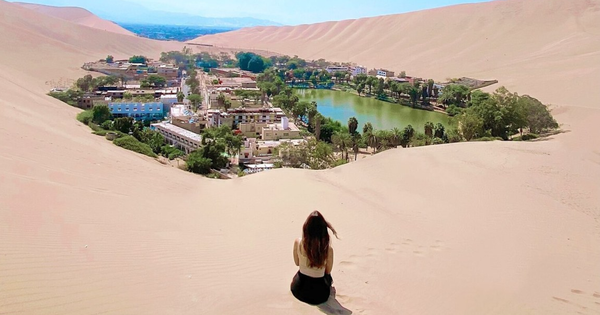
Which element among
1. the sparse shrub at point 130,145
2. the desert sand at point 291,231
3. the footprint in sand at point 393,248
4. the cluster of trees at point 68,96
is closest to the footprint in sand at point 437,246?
the desert sand at point 291,231

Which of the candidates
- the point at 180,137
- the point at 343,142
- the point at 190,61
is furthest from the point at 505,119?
the point at 190,61

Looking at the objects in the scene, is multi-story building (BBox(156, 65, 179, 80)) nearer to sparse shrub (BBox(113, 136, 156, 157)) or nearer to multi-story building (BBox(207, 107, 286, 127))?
multi-story building (BBox(207, 107, 286, 127))

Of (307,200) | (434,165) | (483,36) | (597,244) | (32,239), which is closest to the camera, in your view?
(32,239)

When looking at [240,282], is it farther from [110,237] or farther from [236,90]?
[236,90]

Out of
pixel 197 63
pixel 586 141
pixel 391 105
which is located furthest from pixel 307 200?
pixel 197 63

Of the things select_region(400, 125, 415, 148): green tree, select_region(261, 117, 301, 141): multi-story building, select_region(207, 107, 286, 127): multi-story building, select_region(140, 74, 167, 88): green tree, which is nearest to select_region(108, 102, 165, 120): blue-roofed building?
select_region(207, 107, 286, 127): multi-story building

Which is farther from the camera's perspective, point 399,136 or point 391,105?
point 391,105
